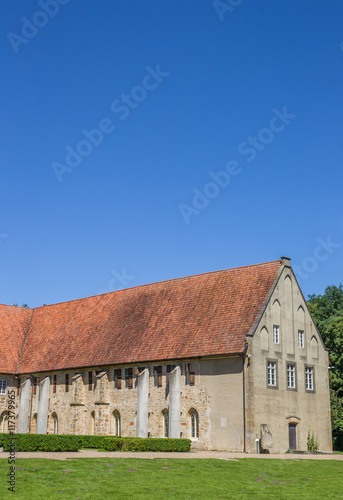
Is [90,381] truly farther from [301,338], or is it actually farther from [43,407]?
[301,338]

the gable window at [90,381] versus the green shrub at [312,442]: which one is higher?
the gable window at [90,381]

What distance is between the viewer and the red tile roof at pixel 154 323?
44719 mm

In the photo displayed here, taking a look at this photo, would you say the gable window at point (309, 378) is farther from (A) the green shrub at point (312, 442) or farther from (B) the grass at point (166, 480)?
(B) the grass at point (166, 480)

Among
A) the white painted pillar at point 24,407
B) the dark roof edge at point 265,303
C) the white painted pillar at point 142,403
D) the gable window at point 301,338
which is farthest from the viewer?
the white painted pillar at point 24,407

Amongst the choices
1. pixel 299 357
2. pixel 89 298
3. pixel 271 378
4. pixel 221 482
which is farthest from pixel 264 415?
pixel 89 298

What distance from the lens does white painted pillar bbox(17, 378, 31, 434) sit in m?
55.4

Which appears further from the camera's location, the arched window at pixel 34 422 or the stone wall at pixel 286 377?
the arched window at pixel 34 422

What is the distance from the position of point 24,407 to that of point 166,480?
35.8 m

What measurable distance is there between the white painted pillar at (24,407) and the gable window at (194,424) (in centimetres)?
1837

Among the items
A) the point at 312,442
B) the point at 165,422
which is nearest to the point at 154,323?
the point at 165,422

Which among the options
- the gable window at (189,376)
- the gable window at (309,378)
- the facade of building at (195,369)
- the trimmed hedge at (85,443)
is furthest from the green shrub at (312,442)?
the trimmed hedge at (85,443)

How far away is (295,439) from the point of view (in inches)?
1742

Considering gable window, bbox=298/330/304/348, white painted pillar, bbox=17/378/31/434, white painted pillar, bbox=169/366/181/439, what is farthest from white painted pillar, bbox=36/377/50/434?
gable window, bbox=298/330/304/348

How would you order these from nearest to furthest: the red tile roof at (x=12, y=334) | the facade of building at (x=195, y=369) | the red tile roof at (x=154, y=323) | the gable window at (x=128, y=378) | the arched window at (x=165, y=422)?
the facade of building at (x=195, y=369)
the red tile roof at (x=154, y=323)
the arched window at (x=165, y=422)
the gable window at (x=128, y=378)
the red tile roof at (x=12, y=334)
